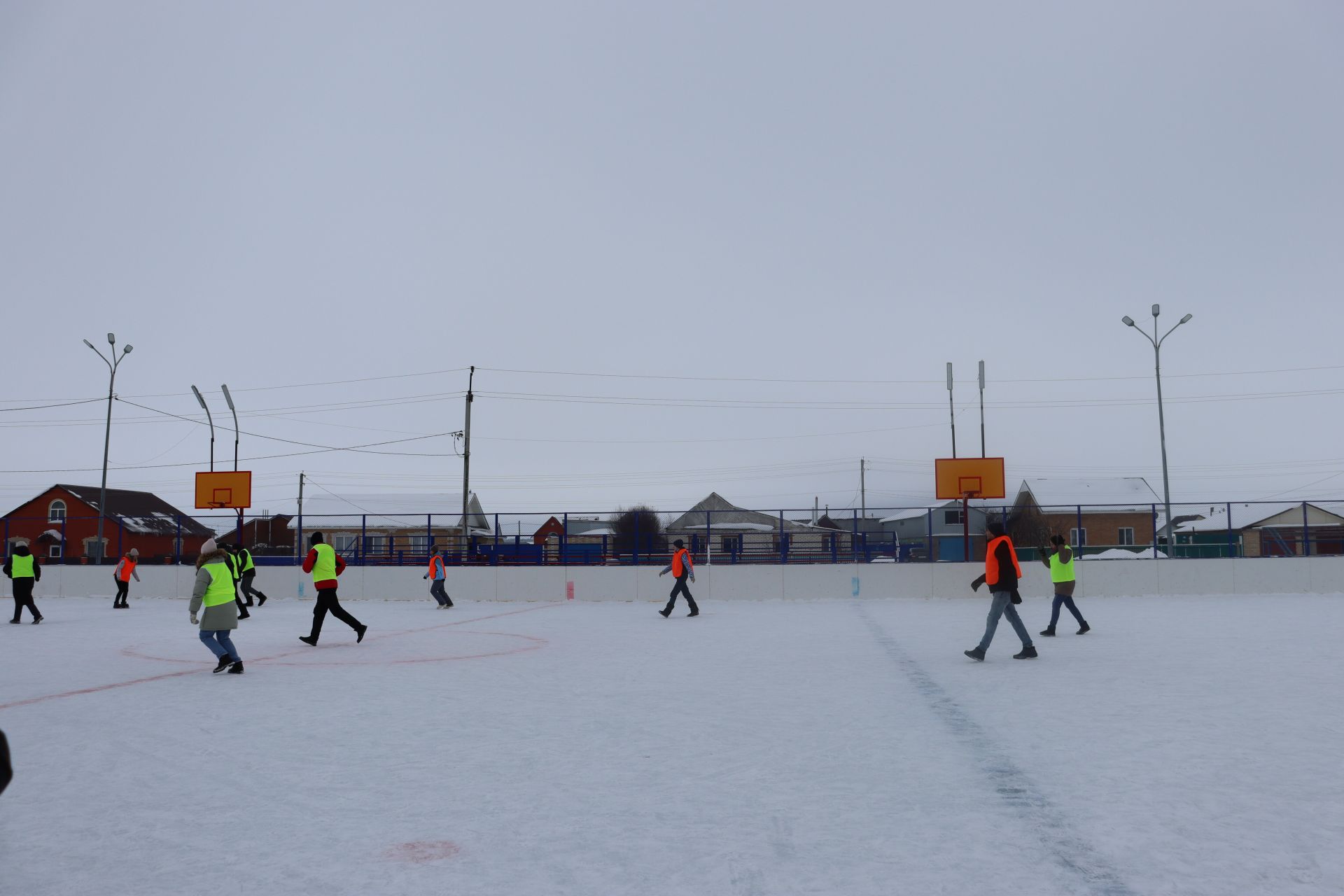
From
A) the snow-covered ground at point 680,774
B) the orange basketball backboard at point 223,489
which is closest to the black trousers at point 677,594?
the snow-covered ground at point 680,774

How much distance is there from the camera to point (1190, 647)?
12.6m

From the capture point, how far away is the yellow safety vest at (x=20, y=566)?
56.8 ft

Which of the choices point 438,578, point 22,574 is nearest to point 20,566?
point 22,574

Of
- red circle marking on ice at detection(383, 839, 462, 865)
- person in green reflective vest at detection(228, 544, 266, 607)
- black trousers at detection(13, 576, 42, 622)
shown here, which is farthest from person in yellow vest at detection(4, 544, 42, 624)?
red circle marking on ice at detection(383, 839, 462, 865)

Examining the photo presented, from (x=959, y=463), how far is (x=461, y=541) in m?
14.6

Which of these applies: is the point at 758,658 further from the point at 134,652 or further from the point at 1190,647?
the point at 134,652

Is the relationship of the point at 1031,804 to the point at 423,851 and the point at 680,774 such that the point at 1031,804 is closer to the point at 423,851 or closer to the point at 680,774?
the point at 680,774

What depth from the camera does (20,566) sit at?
17.4 meters

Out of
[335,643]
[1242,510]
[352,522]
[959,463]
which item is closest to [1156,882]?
[335,643]

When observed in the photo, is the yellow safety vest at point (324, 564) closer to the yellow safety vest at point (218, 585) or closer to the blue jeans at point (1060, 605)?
the yellow safety vest at point (218, 585)

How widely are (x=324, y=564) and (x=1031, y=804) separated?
34.1 feet

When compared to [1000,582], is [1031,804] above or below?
below

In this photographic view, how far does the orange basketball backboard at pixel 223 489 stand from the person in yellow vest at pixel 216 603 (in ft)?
71.9

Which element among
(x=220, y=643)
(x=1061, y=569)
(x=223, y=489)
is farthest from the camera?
(x=223, y=489)
